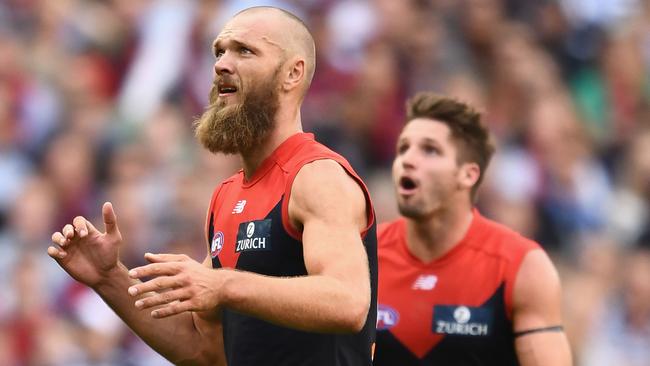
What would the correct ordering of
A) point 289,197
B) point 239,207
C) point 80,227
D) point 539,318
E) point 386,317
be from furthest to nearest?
point 386,317, point 539,318, point 239,207, point 80,227, point 289,197

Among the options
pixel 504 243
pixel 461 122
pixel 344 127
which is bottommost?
pixel 504 243

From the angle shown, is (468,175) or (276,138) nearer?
(276,138)

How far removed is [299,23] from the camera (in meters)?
5.42

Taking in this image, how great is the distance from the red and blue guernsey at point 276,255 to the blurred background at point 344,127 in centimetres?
444

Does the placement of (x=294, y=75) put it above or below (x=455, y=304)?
above

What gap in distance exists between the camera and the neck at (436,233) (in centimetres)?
690

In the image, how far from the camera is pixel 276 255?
4.94 metres

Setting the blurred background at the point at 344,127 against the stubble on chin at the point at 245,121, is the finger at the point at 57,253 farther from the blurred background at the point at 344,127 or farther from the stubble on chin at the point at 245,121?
the blurred background at the point at 344,127

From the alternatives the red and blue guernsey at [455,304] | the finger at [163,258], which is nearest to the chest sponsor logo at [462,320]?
the red and blue guernsey at [455,304]

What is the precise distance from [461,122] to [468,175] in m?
0.29

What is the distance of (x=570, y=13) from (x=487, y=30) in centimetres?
110

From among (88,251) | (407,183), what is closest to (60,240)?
(88,251)

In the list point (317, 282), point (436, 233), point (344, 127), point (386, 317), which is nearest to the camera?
point (317, 282)

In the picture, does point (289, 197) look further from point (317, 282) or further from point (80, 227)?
point (80, 227)
